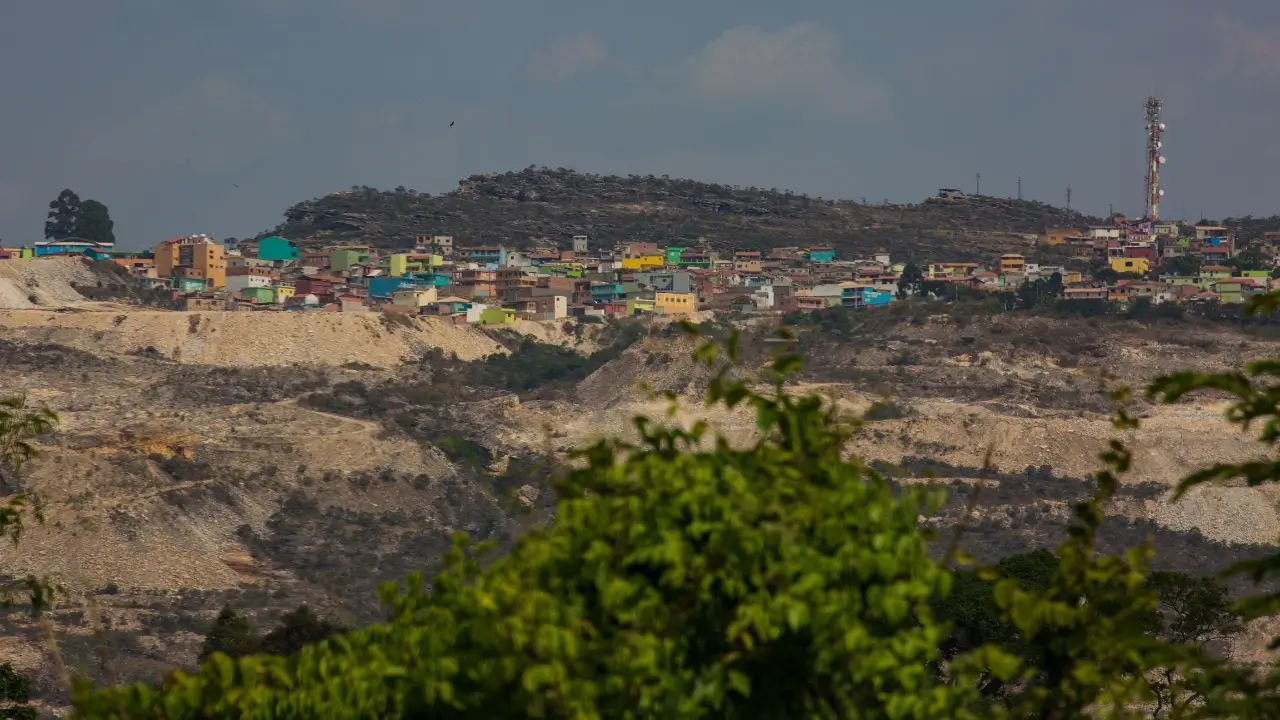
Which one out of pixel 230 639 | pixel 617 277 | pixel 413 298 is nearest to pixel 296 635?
pixel 230 639

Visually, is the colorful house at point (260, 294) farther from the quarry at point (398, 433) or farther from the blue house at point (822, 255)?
the blue house at point (822, 255)

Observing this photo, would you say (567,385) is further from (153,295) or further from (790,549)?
(790,549)

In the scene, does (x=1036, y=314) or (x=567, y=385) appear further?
(x=1036, y=314)

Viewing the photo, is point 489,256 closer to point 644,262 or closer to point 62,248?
point 644,262

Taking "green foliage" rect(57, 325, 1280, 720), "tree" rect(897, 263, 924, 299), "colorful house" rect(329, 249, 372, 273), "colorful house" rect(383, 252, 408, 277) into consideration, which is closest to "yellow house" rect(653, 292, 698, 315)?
"tree" rect(897, 263, 924, 299)

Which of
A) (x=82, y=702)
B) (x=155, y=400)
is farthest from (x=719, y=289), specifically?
(x=82, y=702)
